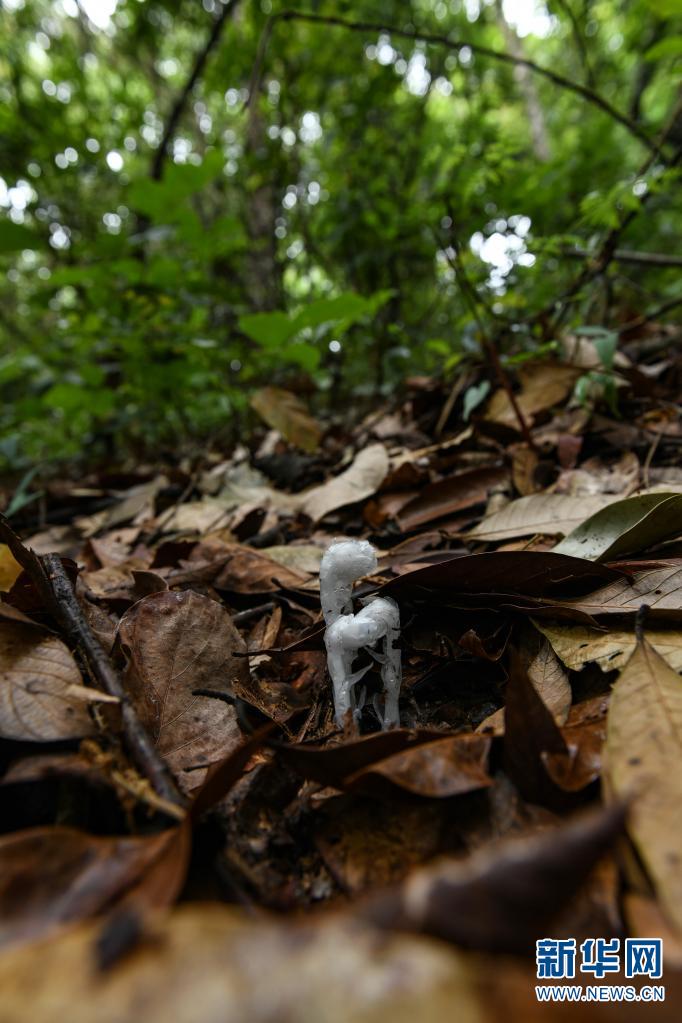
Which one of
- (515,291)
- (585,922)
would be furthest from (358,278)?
(585,922)

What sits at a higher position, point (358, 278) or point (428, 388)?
point (358, 278)

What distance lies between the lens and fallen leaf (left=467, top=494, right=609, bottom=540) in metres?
1.91

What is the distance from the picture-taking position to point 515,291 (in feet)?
11.0

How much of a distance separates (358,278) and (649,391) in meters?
2.83

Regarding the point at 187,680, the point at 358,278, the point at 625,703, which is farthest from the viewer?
the point at 358,278

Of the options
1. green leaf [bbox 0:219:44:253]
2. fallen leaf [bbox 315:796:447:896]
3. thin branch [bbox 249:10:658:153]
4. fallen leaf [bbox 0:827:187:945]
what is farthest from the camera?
green leaf [bbox 0:219:44:253]

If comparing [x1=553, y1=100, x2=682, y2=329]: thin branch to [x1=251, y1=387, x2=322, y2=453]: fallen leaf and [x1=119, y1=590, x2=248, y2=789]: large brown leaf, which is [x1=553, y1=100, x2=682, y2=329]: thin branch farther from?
[x1=119, y1=590, x2=248, y2=789]: large brown leaf

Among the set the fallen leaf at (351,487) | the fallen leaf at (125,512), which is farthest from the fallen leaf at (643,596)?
the fallen leaf at (125,512)

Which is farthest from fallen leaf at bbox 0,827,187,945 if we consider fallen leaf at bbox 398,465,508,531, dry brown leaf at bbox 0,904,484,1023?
fallen leaf at bbox 398,465,508,531

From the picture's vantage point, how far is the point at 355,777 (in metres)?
1.05

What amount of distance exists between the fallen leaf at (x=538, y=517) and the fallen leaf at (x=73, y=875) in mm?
1357

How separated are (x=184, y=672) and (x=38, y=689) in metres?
0.33

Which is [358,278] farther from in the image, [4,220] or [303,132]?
[4,220]

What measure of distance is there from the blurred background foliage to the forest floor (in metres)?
1.40
